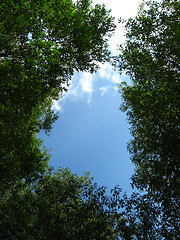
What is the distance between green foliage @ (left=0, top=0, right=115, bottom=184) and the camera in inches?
345

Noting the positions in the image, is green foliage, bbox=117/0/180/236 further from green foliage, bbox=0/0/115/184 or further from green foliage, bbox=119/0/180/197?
green foliage, bbox=0/0/115/184

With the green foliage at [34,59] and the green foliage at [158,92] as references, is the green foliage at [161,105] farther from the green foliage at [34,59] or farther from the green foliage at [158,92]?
the green foliage at [34,59]

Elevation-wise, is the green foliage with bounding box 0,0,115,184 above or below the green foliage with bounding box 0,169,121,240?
above

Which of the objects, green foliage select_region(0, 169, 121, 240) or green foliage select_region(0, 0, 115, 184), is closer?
green foliage select_region(0, 0, 115, 184)

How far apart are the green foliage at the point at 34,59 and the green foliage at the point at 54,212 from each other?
6.47 ft

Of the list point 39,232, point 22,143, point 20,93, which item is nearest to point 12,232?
point 39,232

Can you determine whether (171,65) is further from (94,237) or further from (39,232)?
(39,232)

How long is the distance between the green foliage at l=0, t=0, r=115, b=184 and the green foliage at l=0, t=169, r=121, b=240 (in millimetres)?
1972

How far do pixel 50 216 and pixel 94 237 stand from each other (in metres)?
3.36

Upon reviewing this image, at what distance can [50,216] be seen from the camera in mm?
11758

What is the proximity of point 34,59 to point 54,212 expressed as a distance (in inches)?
389

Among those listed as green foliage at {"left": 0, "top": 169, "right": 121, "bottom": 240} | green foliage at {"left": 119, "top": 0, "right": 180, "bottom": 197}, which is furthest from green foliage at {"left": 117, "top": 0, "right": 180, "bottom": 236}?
green foliage at {"left": 0, "top": 169, "right": 121, "bottom": 240}

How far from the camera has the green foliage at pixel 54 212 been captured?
10617mm

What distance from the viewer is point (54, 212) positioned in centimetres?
1154
